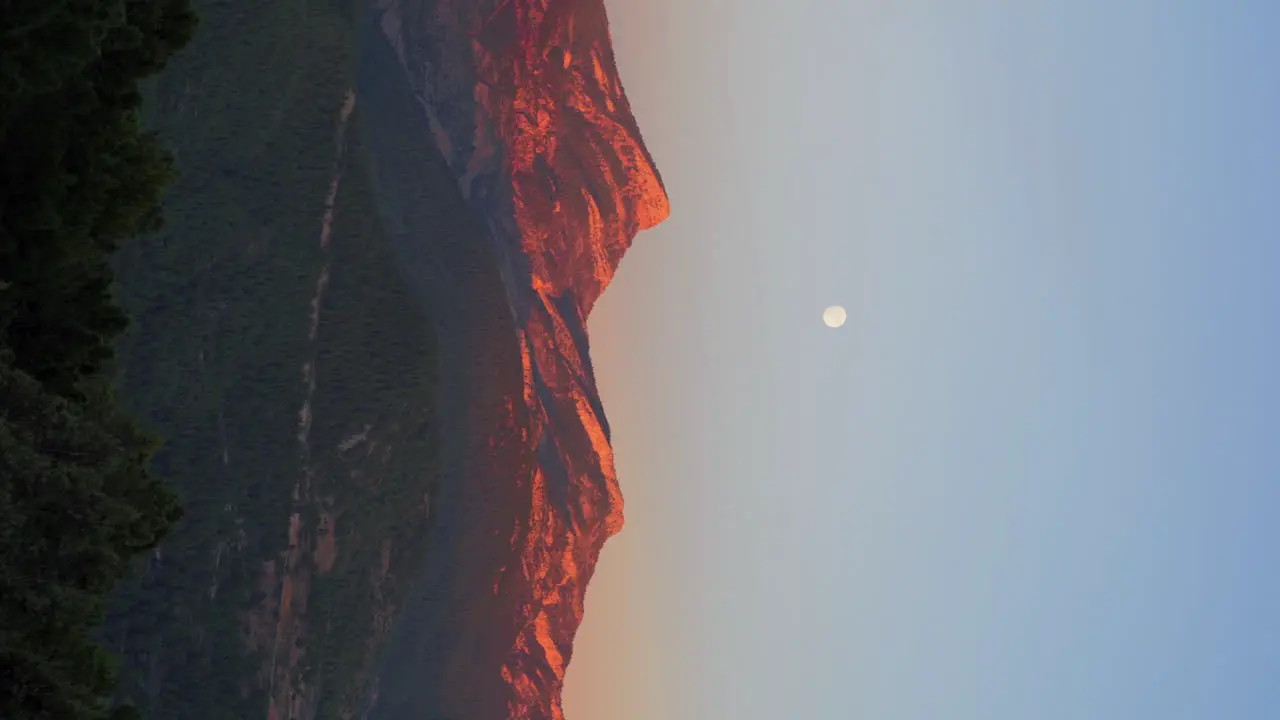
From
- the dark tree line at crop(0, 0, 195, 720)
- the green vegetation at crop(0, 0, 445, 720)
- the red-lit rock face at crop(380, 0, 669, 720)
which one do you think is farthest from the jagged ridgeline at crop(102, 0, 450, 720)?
the dark tree line at crop(0, 0, 195, 720)

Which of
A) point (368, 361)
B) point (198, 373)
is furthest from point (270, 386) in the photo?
point (368, 361)

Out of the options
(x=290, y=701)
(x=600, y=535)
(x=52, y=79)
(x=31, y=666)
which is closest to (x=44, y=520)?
(x=31, y=666)

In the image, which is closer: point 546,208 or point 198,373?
point 198,373

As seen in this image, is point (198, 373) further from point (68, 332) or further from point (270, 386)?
point (68, 332)

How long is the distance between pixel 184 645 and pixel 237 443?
1290 cm

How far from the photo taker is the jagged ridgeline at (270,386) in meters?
60.4

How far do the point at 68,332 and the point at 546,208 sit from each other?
83.1 meters

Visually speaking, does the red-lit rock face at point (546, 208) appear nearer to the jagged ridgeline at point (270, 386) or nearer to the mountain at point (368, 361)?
the mountain at point (368, 361)

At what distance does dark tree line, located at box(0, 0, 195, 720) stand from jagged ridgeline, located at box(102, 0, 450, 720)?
96.3 feet

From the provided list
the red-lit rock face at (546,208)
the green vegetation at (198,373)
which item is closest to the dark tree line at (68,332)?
the green vegetation at (198,373)

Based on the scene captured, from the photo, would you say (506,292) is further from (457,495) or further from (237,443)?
(237,443)

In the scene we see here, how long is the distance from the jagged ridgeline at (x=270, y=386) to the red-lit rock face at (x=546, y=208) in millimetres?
18695

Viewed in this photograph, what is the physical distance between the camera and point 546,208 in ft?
371

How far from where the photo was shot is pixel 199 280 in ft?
210
